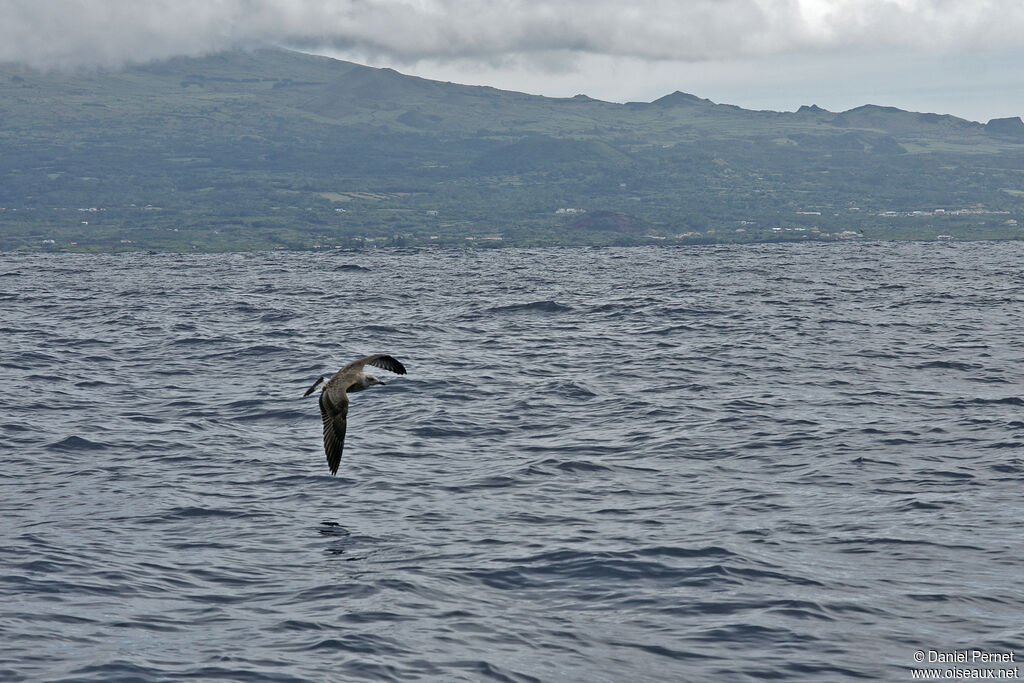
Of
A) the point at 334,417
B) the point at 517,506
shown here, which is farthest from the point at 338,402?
the point at 517,506

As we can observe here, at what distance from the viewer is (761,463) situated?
22.9 meters

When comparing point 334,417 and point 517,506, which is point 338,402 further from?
point 517,506

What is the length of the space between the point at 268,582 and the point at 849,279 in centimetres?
6371

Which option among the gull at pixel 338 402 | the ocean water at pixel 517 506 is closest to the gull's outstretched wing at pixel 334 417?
the gull at pixel 338 402

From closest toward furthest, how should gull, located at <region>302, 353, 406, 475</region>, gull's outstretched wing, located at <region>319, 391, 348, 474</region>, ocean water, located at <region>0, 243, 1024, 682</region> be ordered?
ocean water, located at <region>0, 243, 1024, 682</region>
gull, located at <region>302, 353, 406, 475</region>
gull's outstretched wing, located at <region>319, 391, 348, 474</region>

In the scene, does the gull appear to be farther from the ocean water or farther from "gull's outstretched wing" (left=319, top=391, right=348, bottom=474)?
the ocean water

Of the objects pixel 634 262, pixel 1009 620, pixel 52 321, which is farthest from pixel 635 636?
pixel 634 262

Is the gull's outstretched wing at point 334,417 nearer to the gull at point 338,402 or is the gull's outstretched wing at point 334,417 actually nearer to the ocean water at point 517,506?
the gull at point 338,402

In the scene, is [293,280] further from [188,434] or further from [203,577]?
[203,577]

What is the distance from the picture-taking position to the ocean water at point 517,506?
45.3 ft

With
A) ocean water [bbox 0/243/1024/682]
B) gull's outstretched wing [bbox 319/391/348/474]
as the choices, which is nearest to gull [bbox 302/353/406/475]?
gull's outstretched wing [bbox 319/391/348/474]

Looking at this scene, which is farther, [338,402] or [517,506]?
[517,506]

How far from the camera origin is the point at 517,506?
19938 mm

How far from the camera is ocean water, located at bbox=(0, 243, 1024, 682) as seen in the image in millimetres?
13812
